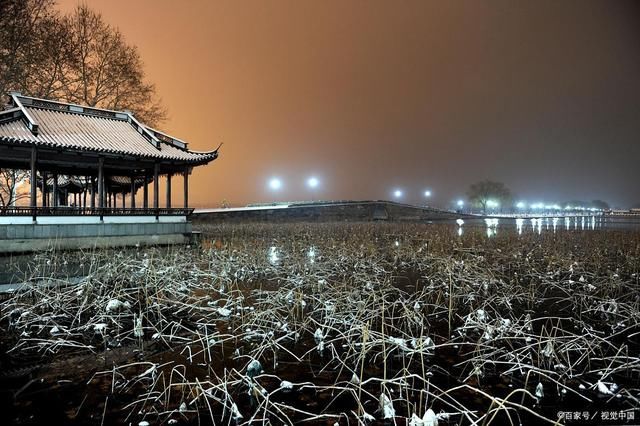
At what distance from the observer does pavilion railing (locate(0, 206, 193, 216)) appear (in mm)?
13906

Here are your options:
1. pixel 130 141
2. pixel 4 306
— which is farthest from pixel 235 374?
pixel 130 141

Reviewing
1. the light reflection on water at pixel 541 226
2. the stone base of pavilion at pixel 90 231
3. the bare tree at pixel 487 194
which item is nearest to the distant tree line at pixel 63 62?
the stone base of pavilion at pixel 90 231

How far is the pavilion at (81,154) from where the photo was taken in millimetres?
14375

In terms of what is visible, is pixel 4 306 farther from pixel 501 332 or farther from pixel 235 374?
pixel 501 332

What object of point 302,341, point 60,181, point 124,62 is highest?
point 124,62

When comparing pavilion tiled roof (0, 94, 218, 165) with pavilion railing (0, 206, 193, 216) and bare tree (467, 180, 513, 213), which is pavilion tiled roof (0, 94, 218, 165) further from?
bare tree (467, 180, 513, 213)

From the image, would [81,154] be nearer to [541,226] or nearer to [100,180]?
[100,180]

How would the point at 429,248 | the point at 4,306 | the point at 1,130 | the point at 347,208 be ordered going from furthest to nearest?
the point at 347,208 → the point at 429,248 → the point at 1,130 → the point at 4,306

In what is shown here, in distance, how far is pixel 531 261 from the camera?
1223cm

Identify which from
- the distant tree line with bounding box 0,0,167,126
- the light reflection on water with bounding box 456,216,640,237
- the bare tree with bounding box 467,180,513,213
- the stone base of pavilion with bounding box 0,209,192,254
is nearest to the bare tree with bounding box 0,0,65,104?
the distant tree line with bounding box 0,0,167,126

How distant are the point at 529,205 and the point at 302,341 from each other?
→ 156809mm

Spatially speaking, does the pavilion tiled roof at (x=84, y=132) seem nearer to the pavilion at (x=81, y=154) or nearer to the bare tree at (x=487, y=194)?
the pavilion at (x=81, y=154)

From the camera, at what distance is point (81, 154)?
16.7m

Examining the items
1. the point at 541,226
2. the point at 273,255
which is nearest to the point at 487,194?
the point at 541,226
